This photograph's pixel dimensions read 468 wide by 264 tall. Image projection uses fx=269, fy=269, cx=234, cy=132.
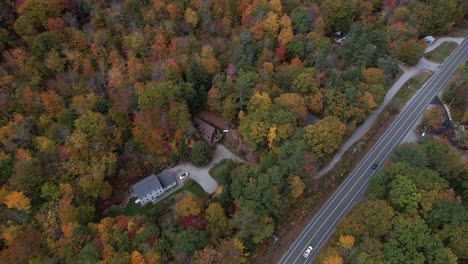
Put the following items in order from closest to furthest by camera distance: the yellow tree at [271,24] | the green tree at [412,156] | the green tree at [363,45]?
1. the green tree at [412,156]
2. the green tree at [363,45]
3. the yellow tree at [271,24]

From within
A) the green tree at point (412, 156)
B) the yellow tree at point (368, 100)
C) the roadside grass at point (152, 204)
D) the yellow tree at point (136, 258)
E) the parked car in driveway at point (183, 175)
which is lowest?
the roadside grass at point (152, 204)

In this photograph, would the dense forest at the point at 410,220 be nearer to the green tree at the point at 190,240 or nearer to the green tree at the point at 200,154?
the green tree at the point at 190,240

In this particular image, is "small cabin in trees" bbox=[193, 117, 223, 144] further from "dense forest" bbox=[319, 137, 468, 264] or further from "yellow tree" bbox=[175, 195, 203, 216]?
"dense forest" bbox=[319, 137, 468, 264]

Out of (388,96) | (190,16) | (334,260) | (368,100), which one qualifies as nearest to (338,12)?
(388,96)

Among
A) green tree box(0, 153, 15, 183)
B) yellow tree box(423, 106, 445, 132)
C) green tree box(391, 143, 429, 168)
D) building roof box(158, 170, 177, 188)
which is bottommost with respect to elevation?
building roof box(158, 170, 177, 188)

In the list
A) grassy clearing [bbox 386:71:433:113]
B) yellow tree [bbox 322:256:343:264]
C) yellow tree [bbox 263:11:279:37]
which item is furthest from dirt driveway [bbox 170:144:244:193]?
grassy clearing [bbox 386:71:433:113]

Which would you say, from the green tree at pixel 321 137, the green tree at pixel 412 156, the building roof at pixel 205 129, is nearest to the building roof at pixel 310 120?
the green tree at pixel 321 137

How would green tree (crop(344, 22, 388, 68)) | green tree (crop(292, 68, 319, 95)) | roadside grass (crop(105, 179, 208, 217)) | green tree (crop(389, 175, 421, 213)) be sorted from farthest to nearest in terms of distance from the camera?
green tree (crop(344, 22, 388, 68)), green tree (crop(292, 68, 319, 95)), roadside grass (crop(105, 179, 208, 217)), green tree (crop(389, 175, 421, 213))
